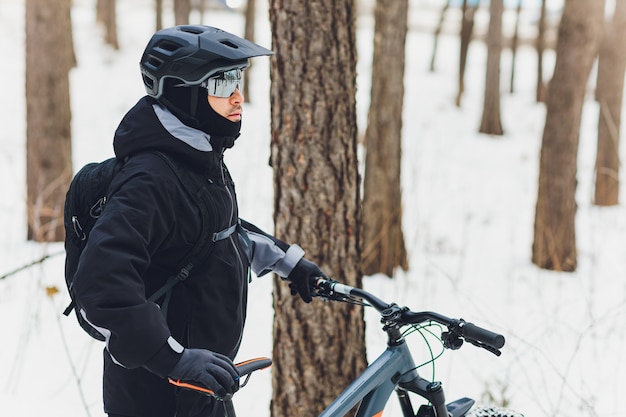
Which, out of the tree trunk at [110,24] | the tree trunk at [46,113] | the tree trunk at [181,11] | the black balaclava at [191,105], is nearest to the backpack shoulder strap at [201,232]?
the black balaclava at [191,105]

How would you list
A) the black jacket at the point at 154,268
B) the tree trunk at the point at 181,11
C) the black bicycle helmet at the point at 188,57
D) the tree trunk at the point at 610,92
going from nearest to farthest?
the black jacket at the point at 154,268 < the black bicycle helmet at the point at 188,57 < the tree trunk at the point at 610,92 < the tree trunk at the point at 181,11

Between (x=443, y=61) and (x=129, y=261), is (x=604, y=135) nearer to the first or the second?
(x=129, y=261)

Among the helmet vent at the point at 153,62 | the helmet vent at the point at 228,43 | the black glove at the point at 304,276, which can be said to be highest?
the helmet vent at the point at 228,43

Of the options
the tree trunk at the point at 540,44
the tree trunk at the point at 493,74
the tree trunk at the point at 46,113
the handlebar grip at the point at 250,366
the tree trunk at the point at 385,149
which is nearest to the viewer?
the handlebar grip at the point at 250,366

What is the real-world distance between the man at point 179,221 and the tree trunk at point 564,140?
20.2 feet

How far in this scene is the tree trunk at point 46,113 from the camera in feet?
24.1

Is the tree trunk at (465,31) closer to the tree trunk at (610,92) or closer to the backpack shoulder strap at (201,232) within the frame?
the tree trunk at (610,92)

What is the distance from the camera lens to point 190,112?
A: 216 centimetres

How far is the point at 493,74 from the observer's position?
16.6 meters

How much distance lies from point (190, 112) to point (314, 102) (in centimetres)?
123

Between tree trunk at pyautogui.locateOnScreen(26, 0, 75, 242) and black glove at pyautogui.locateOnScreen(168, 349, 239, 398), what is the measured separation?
588 cm

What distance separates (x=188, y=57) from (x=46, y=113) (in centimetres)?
583

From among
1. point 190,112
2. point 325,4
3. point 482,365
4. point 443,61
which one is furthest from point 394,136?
point 443,61

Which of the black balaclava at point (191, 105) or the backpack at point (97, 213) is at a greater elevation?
the black balaclava at point (191, 105)
